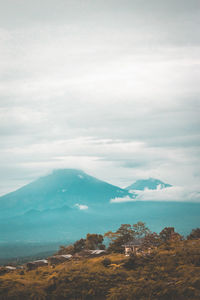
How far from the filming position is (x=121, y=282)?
1025 cm

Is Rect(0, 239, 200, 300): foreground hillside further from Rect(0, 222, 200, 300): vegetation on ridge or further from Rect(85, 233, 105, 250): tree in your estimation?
Rect(85, 233, 105, 250): tree

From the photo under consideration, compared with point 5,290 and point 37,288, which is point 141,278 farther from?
point 5,290

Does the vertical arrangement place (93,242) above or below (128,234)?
below

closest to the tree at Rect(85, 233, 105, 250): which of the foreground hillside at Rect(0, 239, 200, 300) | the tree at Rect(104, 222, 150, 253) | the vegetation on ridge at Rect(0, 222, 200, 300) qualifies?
the tree at Rect(104, 222, 150, 253)

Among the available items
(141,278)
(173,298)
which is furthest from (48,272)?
(173,298)

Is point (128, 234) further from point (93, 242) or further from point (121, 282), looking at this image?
point (121, 282)

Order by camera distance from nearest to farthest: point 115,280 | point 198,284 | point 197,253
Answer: point 198,284
point 115,280
point 197,253

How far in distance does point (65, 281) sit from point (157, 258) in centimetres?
366

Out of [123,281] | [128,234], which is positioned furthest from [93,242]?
[123,281]

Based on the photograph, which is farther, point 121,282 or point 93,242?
point 93,242

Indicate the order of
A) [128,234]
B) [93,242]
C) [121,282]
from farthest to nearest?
[93,242], [128,234], [121,282]

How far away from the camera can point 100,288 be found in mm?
10055

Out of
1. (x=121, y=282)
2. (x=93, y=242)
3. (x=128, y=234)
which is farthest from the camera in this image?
(x=93, y=242)

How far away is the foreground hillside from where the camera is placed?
9.10m
